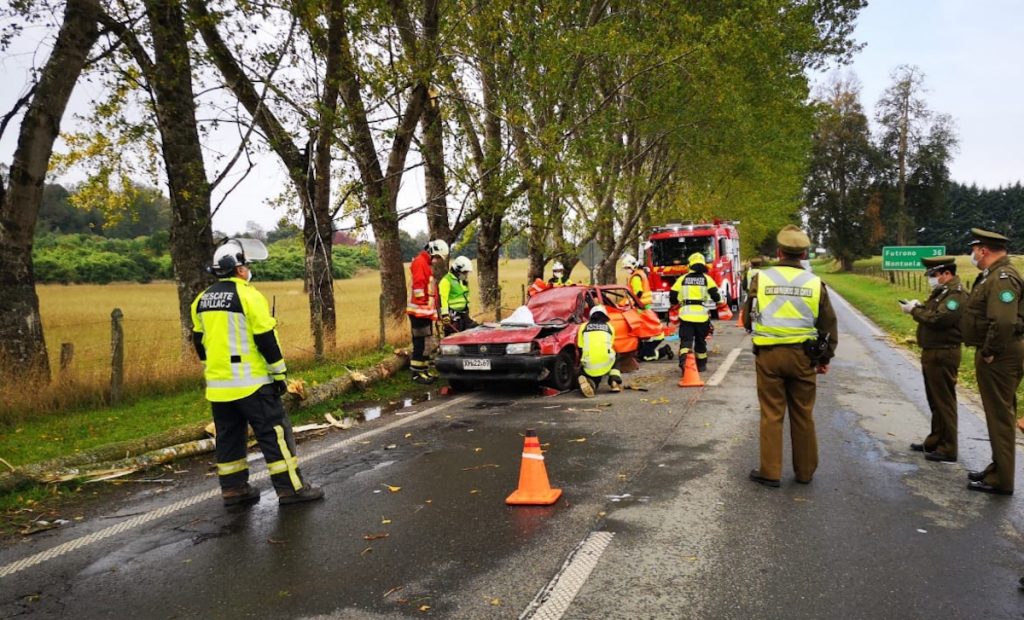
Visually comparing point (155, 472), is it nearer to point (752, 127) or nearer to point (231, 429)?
point (231, 429)

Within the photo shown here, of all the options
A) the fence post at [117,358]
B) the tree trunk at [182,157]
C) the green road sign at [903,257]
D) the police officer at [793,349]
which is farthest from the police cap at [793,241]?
the green road sign at [903,257]

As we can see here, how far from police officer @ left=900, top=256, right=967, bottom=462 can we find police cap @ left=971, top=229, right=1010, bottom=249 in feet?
1.67

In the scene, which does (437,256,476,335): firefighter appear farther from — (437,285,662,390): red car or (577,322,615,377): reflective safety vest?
(577,322,615,377): reflective safety vest

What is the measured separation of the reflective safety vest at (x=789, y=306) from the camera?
5457 millimetres

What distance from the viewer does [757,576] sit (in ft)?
12.3

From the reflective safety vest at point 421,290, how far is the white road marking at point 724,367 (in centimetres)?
440

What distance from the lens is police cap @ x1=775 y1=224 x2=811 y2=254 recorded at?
5.48m

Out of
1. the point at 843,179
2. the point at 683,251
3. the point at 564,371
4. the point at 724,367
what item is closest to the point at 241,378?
the point at 564,371

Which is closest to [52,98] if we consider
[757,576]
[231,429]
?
[231,429]

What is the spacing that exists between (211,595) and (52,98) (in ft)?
27.5

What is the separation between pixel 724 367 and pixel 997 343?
6724 mm

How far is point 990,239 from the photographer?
17.1ft

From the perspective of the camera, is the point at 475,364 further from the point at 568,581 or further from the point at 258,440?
the point at 568,581

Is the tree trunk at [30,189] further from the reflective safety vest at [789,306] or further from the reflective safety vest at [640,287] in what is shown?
the reflective safety vest at [640,287]
